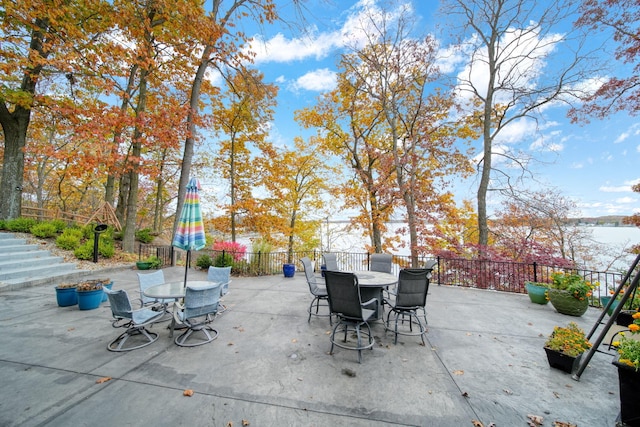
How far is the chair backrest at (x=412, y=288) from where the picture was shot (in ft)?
12.6

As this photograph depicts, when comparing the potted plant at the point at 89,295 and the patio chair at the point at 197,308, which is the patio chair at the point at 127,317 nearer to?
the patio chair at the point at 197,308

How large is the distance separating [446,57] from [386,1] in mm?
3560

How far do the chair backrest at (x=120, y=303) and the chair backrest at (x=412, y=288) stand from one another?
379 centimetres

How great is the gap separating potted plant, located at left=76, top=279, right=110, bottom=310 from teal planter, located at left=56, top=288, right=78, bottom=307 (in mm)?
156

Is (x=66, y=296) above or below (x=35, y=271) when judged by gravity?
below

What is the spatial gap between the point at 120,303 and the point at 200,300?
0.97 metres

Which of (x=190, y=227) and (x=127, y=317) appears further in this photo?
(x=190, y=227)

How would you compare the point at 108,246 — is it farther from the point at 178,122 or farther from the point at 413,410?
the point at 413,410

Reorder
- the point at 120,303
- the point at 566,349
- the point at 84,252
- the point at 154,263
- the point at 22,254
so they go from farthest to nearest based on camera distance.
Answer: the point at 154,263 < the point at 84,252 < the point at 22,254 < the point at 120,303 < the point at 566,349

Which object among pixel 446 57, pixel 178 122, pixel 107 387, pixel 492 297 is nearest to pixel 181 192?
pixel 178 122

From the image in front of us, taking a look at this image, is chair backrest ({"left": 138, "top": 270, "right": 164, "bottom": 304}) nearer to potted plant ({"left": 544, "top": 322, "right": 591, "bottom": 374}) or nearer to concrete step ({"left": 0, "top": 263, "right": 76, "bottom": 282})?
concrete step ({"left": 0, "top": 263, "right": 76, "bottom": 282})

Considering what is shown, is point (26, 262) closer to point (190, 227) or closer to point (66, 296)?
point (66, 296)

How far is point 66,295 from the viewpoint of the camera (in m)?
4.79

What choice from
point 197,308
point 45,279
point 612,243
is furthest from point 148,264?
point 612,243
